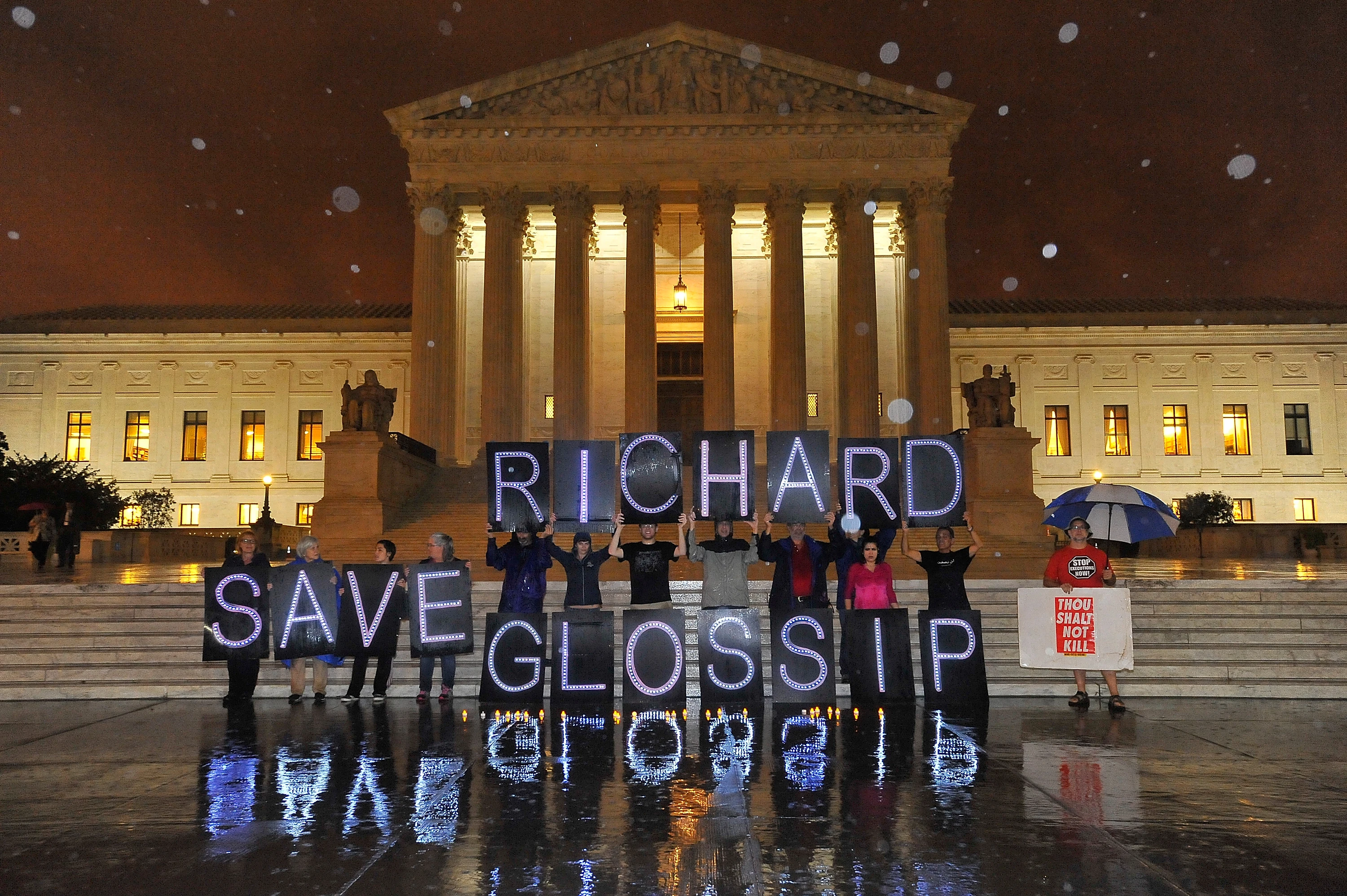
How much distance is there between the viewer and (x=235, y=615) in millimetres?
12016

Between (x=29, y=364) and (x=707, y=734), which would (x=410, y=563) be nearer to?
(x=707, y=734)

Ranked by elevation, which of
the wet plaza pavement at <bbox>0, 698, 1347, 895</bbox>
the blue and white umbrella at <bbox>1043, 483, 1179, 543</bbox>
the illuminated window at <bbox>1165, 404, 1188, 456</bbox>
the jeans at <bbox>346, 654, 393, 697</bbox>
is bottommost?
the wet plaza pavement at <bbox>0, 698, 1347, 895</bbox>

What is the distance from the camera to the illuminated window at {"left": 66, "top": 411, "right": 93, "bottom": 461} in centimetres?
5425

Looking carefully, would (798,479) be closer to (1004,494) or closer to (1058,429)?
(1004,494)

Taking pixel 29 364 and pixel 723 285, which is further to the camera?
pixel 29 364

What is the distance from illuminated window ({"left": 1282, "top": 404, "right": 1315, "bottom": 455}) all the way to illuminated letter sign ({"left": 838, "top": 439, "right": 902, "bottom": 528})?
50296 mm

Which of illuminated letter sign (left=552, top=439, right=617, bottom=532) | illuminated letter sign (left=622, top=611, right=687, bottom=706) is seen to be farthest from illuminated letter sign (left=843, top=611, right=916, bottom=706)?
illuminated letter sign (left=552, top=439, right=617, bottom=532)

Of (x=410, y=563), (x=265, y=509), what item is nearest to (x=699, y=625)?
(x=410, y=563)

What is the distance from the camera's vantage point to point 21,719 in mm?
10805

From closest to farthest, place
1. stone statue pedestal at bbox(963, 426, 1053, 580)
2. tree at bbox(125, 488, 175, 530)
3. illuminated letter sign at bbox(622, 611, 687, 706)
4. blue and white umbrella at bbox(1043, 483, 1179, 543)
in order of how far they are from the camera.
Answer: illuminated letter sign at bbox(622, 611, 687, 706)
blue and white umbrella at bbox(1043, 483, 1179, 543)
stone statue pedestal at bbox(963, 426, 1053, 580)
tree at bbox(125, 488, 175, 530)

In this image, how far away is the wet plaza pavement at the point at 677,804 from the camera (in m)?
5.48

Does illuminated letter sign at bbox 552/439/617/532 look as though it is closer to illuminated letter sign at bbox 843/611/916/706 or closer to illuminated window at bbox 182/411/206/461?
illuminated letter sign at bbox 843/611/916/706

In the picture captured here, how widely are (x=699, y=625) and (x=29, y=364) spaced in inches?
2175

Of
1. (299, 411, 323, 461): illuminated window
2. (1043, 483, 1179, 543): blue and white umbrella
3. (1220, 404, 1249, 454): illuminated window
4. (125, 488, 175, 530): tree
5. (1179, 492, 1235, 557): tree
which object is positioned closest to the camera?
(1043, 483, 1179, 543): blue and white umbrella
